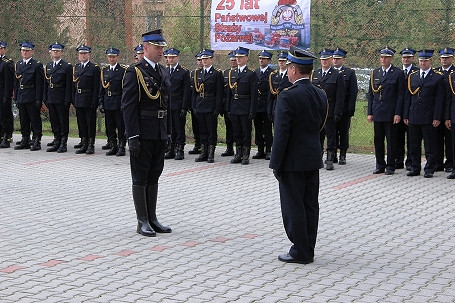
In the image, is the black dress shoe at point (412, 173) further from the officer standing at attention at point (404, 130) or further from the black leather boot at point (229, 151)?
the black leather boot at point (229, 151)

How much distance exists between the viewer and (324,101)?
8414mm

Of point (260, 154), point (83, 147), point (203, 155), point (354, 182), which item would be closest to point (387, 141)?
point (354, 182)

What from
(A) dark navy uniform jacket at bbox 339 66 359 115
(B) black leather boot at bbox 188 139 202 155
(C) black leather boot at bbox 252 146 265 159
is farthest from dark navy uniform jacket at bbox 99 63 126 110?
(A) dark navy uniform jacket at bbox 339 66 359 115

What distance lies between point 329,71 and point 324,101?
21.8 feet

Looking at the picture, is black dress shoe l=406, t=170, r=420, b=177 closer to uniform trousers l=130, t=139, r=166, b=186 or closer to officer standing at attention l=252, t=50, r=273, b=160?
officer standing at attention l=252, t=50, r=273, b=160

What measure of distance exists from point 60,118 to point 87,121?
622 millimetres

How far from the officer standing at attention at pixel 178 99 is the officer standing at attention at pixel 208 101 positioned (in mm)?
242

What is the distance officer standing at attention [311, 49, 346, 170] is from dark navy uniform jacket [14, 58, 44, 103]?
18.4ft

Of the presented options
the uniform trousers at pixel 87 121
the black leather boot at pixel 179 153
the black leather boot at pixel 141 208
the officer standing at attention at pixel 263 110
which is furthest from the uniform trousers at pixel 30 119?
the black leather boot at pixel 141 208

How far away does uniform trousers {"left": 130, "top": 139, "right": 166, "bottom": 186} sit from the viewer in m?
9.47

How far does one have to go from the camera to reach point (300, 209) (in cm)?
813

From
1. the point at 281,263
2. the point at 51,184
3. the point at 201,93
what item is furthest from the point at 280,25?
the point at 281,263

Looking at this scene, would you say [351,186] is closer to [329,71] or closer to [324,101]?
[329,71]

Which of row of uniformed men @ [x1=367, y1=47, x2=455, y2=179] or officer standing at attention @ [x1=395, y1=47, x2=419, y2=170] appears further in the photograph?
officer standing at attention @ [x1=395, y1=47, x2=419, y2=170]
